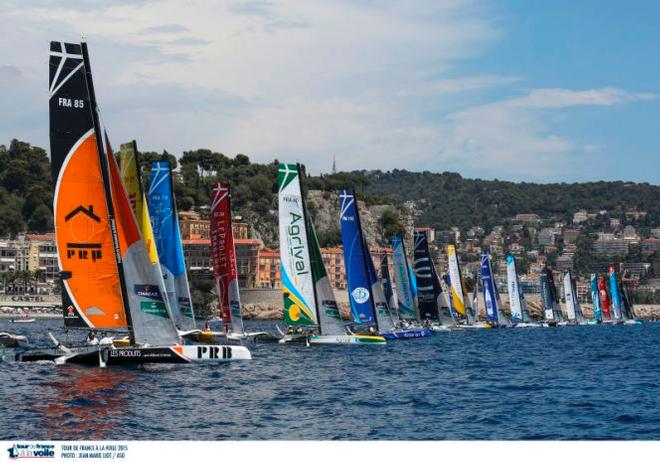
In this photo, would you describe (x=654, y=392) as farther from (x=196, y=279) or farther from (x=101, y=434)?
(x=196, y=279)

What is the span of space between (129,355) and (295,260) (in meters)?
16.6

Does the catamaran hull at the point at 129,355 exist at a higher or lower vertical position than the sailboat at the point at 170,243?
lower

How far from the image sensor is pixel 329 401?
981 inches

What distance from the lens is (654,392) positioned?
28.9 metres

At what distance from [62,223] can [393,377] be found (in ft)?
34.9

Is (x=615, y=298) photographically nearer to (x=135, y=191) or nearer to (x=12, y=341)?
(x=12, y=341)

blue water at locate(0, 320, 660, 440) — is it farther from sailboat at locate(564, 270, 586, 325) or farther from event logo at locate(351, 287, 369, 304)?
sailboat at locate(564, 270, 586, 325)

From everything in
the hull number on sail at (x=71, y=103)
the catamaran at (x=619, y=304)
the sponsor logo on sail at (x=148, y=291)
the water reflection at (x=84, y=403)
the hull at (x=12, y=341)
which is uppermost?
the hull number on sail at (x=71, y=103)

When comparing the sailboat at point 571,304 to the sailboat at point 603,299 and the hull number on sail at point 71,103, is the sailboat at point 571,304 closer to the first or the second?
the sailboat at point 603,299

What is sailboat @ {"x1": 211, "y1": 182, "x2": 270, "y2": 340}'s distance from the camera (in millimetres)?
45188

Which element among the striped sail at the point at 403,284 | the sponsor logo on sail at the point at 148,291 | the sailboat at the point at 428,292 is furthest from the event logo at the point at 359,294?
the sponsor logo on sail at the point at 148,291

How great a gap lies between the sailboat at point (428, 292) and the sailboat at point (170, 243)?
28.9 metres

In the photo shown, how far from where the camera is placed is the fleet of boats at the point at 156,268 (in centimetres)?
2819
